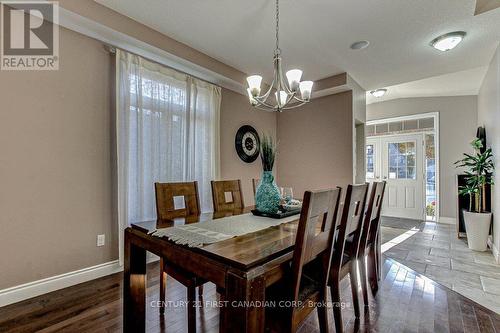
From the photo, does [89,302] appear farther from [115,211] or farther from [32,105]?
[32,105]

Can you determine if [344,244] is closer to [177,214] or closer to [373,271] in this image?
[373,271]

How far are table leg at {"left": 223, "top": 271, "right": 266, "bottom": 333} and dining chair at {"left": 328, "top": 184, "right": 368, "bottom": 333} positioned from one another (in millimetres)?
682

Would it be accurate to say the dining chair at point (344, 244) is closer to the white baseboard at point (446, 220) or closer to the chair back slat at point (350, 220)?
the chair back slat at point (350, 220)

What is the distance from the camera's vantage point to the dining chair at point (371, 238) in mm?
1903

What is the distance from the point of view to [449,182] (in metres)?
5.24

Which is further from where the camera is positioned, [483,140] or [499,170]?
[483,140]

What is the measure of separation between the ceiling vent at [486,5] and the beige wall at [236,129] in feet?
9.65

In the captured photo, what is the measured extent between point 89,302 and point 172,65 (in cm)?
263

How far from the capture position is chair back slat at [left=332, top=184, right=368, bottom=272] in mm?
1426

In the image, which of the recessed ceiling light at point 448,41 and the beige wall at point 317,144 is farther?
the beige wall at point 317,144

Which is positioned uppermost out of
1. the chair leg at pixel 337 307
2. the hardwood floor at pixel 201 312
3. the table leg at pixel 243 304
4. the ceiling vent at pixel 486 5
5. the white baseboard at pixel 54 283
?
the ceiling vent at pixel 486 5

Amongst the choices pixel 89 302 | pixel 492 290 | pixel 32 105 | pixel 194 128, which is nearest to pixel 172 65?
pixel 194 128

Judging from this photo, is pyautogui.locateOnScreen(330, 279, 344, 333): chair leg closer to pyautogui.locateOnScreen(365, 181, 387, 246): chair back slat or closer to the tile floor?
pyautogui.locateOnScreen(365, 181, 387, 246): chair back slat

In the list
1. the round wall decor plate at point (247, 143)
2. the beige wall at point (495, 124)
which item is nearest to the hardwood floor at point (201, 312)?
the beige wall at point (495, 124)
